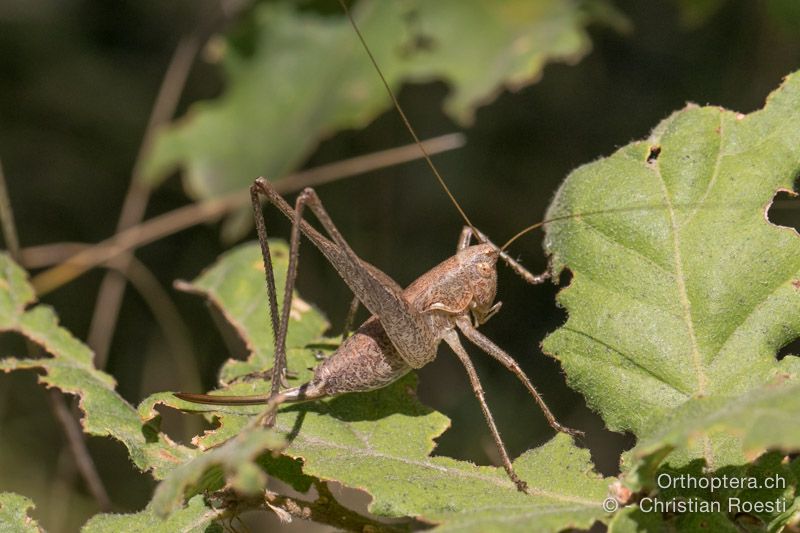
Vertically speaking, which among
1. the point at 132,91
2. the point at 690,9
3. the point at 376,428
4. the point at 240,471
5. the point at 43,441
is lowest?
the point at 240,471

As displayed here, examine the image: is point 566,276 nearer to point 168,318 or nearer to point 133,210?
point 168,318

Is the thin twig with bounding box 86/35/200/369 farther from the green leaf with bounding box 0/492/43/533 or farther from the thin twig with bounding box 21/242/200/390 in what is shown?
the green leaf with bounding box 0/492/43/533

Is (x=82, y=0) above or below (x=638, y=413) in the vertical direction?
above

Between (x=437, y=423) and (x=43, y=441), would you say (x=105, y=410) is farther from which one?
(x=43, y=441)

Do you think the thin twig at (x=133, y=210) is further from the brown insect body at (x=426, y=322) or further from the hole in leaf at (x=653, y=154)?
the hole in leaf at (x=653, y=154)

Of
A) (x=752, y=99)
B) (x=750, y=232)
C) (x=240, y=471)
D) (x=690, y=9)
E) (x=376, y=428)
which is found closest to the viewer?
(x=240, y=471)

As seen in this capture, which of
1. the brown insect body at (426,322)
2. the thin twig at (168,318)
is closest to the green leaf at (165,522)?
the brown insect body at (426,322)

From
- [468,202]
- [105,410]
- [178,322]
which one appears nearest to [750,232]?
[105,410]

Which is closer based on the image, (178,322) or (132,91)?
(178,322)
